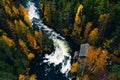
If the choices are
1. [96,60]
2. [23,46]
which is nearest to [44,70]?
[23,46]

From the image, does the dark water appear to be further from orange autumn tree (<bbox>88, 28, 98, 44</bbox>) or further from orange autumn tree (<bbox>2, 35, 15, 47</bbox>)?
orange autumn tree (<bbox>88, 28, 98, 44</bbox>)

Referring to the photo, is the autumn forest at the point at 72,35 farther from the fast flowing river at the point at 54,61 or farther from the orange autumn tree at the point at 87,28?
the fast flowing river at the point at 54,61

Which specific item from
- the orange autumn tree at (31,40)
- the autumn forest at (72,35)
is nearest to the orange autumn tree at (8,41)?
the autumn forest at (72,35)

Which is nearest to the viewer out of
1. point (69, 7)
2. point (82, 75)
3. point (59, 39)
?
point (82, 75)

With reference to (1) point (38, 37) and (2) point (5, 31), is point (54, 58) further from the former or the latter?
(2) point (5, 31)

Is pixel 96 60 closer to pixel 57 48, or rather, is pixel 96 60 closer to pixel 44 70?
pixel 57 48

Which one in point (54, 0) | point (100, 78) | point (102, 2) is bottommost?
point (100, 78)

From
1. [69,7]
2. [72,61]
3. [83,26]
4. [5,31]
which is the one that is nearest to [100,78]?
[72,61]
